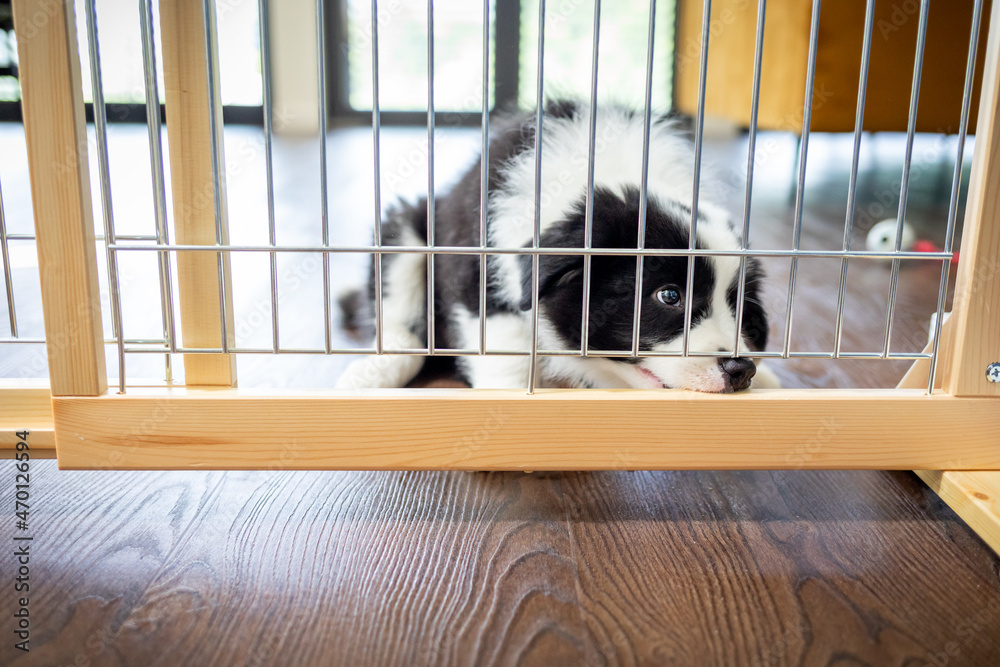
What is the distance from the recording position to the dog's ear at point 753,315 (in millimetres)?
1366

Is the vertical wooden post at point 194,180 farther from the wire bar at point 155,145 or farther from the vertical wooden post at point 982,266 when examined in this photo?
the vertical wooden post at point 982,266

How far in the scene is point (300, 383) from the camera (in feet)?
5.29

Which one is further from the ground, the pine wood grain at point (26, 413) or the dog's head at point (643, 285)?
the dog's head at point (643, 285)

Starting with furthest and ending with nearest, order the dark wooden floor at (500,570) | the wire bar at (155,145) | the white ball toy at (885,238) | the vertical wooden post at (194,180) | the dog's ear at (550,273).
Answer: the white ball toy at (885,238) → the dog's ear at (550,273) → the vertical wooden post at (194,180) → the wire bar at (155,145) → the dark wooden floor at (500,570)

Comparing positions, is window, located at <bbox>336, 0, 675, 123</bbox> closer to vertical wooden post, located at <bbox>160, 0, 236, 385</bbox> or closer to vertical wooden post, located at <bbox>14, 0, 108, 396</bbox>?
vertical wooden post, located at <bbox>160, 0, 236, 385</bbox>

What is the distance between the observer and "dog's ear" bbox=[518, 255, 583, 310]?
1260mm

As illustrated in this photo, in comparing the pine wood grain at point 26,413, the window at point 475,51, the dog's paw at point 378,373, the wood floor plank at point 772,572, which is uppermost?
the window at point 475,51

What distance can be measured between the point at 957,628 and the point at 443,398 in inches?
25.4

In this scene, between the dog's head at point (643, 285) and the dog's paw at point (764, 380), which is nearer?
the dog's head at point (643, 285)

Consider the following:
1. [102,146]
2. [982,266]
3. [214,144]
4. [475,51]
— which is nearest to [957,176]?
[982,266]

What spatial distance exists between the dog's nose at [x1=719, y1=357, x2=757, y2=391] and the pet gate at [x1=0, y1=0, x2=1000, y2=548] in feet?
0.13

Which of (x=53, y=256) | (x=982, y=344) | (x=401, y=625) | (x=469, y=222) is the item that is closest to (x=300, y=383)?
(x=469, y=222)

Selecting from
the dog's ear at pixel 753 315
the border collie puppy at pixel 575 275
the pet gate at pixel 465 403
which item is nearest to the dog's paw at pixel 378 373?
the border collie puppy at pixel 575 275

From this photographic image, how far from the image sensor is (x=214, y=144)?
102 centimetres
